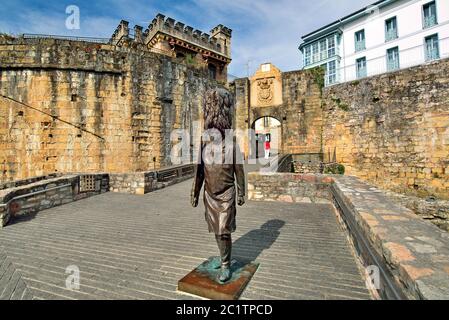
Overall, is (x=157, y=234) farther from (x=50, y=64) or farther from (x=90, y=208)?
(x=50, y=64)

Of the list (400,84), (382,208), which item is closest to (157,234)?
(382,208)

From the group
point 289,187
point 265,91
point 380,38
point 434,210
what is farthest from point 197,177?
point 380,38

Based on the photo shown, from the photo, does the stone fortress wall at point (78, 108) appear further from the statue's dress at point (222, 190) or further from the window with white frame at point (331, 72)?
the window with white frame at point (331, 72)

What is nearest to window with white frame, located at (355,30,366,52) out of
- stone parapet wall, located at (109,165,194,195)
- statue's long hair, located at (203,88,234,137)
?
stone parapet wall, located at (109,165,194,195)

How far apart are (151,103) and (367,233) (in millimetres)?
12533

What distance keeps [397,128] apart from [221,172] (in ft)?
44.7

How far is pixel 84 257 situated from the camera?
324 cm

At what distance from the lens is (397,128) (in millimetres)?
12500

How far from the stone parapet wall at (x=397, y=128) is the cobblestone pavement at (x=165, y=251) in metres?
9.37

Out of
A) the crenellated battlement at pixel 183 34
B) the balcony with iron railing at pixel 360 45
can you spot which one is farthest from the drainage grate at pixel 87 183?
the balcony with iron railing at pixel 360 45

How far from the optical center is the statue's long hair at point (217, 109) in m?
2.61

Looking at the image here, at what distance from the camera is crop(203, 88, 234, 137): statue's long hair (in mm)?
2613

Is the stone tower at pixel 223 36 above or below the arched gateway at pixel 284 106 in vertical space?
above

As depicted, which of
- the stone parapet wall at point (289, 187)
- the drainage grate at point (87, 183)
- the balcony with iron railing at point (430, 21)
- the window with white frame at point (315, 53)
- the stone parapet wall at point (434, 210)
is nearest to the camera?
the stone parapet wall at point (289, 187)
